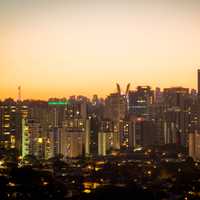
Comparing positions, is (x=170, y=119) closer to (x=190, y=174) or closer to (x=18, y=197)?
(x=190, y=174)

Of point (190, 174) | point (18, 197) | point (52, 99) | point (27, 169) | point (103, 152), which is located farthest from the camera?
point (52, 99)

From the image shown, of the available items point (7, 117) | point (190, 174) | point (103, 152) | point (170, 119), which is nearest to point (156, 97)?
point (170, 119)

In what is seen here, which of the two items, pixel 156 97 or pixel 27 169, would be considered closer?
pixel 27 169

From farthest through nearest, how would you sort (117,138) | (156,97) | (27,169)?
(156,97), (117,138), (27,169)

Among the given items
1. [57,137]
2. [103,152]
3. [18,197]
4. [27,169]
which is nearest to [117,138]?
[103,152]

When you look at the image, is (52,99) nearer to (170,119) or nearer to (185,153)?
(170,119)

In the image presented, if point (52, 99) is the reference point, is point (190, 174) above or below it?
below
